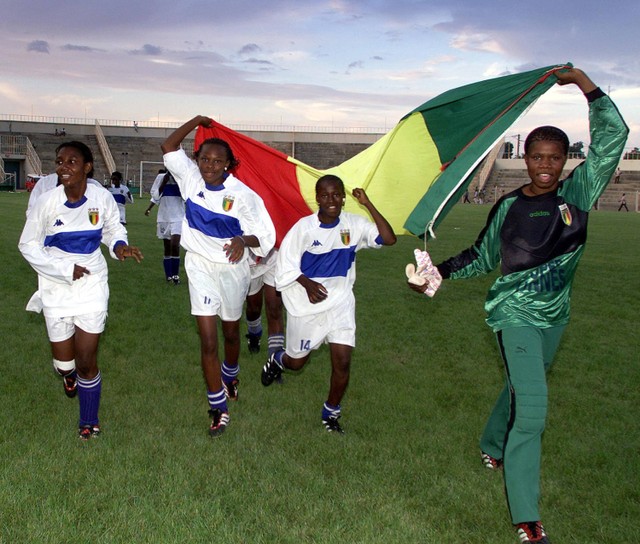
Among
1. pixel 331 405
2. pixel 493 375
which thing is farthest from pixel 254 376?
pixel 493 375

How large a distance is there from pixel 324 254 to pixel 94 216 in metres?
1.80

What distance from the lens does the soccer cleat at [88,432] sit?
5.51 meters

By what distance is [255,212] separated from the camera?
20.2ft

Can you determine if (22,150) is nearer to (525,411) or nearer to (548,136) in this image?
(548,136)

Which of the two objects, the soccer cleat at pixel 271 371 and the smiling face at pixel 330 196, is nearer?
the smiling face at pixel 330 196

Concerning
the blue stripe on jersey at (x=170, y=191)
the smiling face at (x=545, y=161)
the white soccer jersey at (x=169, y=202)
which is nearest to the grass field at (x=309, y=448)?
the smiling face at (x=545, y=161)

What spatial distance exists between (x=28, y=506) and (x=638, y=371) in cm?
637

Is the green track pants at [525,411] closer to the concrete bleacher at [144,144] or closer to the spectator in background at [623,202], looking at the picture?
the spectator in background at [623,202]

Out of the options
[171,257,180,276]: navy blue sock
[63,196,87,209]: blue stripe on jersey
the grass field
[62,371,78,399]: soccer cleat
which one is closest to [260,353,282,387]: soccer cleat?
the grass field

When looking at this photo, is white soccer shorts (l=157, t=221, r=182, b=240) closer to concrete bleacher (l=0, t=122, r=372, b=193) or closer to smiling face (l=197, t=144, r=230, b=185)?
smiling face (l=197, t=144, r=230, b=185)

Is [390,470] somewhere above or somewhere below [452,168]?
below

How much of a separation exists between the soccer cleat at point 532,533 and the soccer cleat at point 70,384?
12.7 feet

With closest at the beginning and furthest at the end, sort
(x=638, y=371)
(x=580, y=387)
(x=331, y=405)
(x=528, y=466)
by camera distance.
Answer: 1. (x=528, y=466)
2. (x=331, y=405)
3. (x=580, y=387)
4. (x=638, y=371)

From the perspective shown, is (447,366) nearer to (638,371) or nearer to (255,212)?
(638,371)
